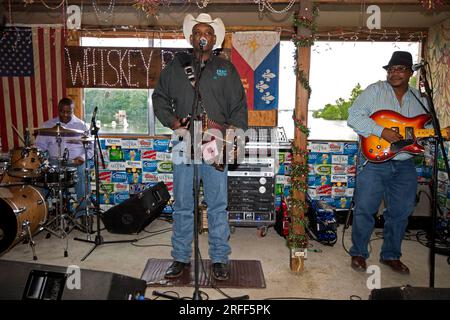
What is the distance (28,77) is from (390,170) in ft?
17.3

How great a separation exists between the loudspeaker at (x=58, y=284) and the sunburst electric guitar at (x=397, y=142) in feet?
8.14

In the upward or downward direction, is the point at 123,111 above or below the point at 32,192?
above

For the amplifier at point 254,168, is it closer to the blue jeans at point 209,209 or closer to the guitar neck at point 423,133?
the blue jeans at point 209,209

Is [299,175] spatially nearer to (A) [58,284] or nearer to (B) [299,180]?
(B) [299,180]

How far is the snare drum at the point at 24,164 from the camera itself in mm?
4227

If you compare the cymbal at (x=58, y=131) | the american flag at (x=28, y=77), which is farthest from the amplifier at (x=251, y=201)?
the american flag at (x=28, y=77)

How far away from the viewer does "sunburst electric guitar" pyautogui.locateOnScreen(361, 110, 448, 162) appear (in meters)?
3.26

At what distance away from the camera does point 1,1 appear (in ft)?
14.7

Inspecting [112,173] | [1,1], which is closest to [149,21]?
[1,1]

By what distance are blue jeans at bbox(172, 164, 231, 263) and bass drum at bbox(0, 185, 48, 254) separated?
1.73 m

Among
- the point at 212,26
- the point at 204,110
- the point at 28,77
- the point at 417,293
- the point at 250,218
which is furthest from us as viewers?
the point at 28,77

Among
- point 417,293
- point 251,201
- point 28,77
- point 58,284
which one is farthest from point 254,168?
point 28,77

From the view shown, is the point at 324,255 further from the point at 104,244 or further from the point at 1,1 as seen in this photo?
the point at 1,1

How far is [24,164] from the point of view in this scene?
14.0 ft
